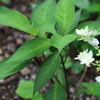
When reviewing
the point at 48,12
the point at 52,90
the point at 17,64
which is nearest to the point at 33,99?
the point at 52,90

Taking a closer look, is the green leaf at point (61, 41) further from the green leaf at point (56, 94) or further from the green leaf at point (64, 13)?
the green leaf at point (56, 94)

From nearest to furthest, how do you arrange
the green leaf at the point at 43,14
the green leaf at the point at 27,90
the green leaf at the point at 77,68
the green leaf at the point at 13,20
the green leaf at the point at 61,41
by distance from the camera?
the green leaf at the point at 61,41 < the green leaf at the point at 13,20 < the green leaf at the point at 43,14 < the green leaf at the point at 27,90 < the green leaf at the point at 77,68

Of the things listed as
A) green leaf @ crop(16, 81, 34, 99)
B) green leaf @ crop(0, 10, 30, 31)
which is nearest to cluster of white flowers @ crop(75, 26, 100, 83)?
green leaf @ crop(0, 10, 30, 31)

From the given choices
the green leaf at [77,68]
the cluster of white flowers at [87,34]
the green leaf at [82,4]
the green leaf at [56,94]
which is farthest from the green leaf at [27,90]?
the cluster of white flowers at [87,34]

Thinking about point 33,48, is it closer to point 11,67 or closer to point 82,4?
point 11,67

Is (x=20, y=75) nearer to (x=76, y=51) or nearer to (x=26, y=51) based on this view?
(x=76, y=51)

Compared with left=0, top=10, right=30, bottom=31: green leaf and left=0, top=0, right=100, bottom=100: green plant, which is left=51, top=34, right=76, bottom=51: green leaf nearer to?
left=0, top=0, right=100, bottom=100: green plant
